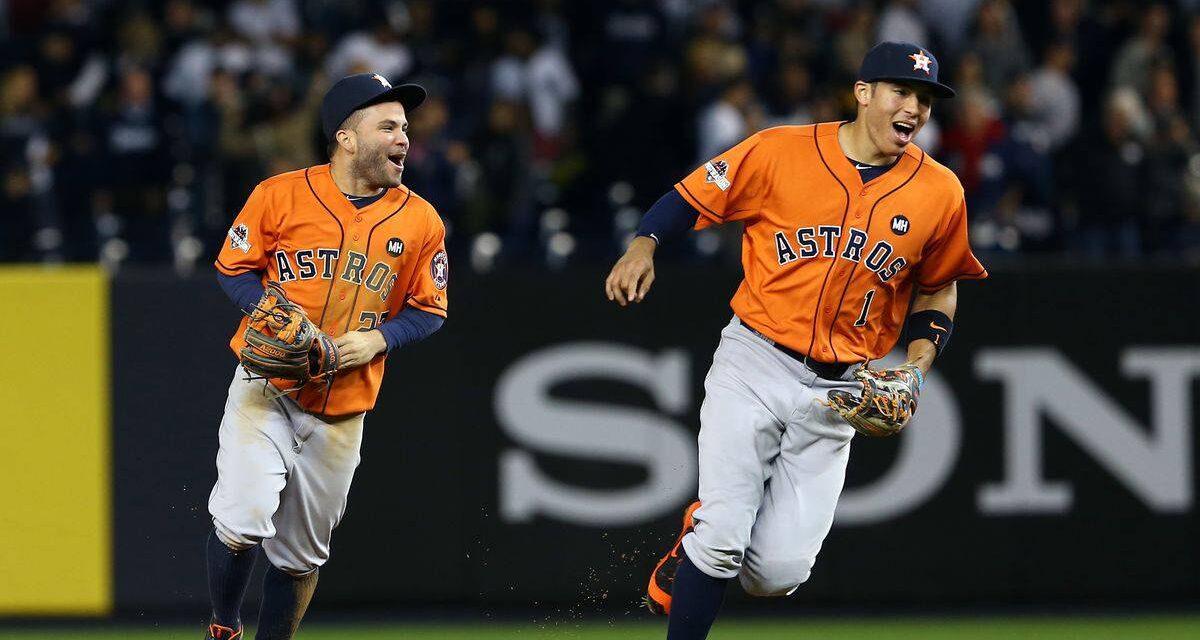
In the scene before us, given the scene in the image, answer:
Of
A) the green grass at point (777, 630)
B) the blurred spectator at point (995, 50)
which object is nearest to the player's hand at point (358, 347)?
the green grass at point (777, 630)

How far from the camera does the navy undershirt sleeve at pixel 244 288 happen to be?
6305mm

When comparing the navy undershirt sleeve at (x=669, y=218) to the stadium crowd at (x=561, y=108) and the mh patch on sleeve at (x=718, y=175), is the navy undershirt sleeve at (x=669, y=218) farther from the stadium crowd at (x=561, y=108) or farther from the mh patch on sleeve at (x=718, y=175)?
the stadium crowd at (x=561, y=108)

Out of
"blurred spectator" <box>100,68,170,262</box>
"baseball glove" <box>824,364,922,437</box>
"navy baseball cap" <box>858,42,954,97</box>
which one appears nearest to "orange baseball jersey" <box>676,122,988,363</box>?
"baseball glove" <box>824,364,922,437</box>

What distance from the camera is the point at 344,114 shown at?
6.38 metres

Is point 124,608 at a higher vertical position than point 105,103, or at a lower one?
lower

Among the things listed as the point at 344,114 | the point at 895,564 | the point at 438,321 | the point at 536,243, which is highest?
the point at 344,114

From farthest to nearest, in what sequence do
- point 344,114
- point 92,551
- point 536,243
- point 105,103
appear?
point 105,103
point 536,243
point 92,551
point 344,114

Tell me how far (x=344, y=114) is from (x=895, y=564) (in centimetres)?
449

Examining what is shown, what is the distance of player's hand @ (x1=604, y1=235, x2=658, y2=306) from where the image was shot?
6141mm

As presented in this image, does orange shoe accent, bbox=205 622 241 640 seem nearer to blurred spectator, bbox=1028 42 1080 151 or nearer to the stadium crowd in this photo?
the stadium crowd

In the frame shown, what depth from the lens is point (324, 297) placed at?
6410 mm

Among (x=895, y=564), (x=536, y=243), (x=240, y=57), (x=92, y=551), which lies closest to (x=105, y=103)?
(x=240, y=57)

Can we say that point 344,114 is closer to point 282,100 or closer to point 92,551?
point 92,551

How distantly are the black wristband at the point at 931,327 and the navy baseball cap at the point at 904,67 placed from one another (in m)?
0.88
